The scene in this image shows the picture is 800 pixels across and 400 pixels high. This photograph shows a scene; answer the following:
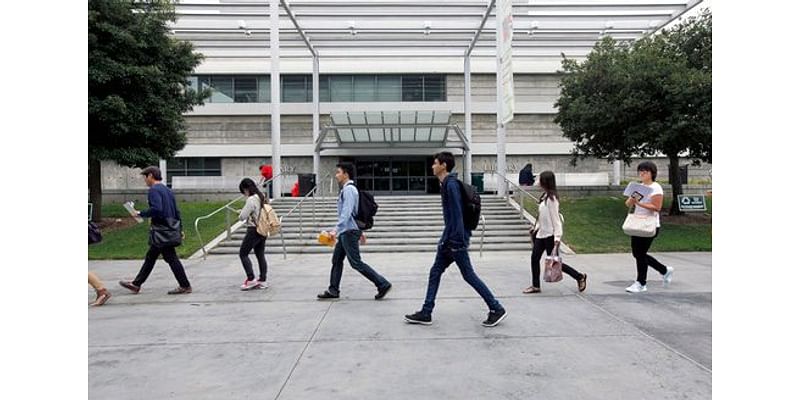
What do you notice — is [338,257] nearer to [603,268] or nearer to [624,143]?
[603,268]

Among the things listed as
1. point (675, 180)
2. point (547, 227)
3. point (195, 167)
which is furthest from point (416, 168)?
point (547, 227)

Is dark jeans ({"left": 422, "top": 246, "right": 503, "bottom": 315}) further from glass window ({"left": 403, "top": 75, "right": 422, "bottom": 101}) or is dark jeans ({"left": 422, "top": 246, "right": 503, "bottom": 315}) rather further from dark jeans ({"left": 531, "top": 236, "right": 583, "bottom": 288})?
glass window ({"left": 403, "top": 75, "right": 422, "bottom": 101})

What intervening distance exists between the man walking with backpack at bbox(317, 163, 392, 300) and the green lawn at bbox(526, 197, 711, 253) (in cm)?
690

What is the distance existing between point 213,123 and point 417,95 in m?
12.1

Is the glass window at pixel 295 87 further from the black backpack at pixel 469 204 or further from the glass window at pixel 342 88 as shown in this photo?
the black backpack at pixel 469 204

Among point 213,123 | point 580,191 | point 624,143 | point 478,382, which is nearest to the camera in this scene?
point 478,382

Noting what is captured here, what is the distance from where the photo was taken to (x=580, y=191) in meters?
21.3

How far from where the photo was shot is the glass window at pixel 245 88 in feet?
95.4

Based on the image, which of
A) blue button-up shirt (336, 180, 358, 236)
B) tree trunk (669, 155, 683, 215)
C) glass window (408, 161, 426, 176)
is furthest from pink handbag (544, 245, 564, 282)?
glass window (408, 161, 426, 176)

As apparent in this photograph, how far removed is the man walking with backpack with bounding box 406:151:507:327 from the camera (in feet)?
16.4

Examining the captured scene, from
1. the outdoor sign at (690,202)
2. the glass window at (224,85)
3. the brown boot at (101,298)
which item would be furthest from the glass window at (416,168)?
the brown boot at (101,298)

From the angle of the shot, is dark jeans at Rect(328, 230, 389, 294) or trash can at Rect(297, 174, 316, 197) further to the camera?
trash can at Rect(297, 174, 316, 197)

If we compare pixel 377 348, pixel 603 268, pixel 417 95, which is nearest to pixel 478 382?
pixel 377 348

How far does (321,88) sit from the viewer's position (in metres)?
29.1
